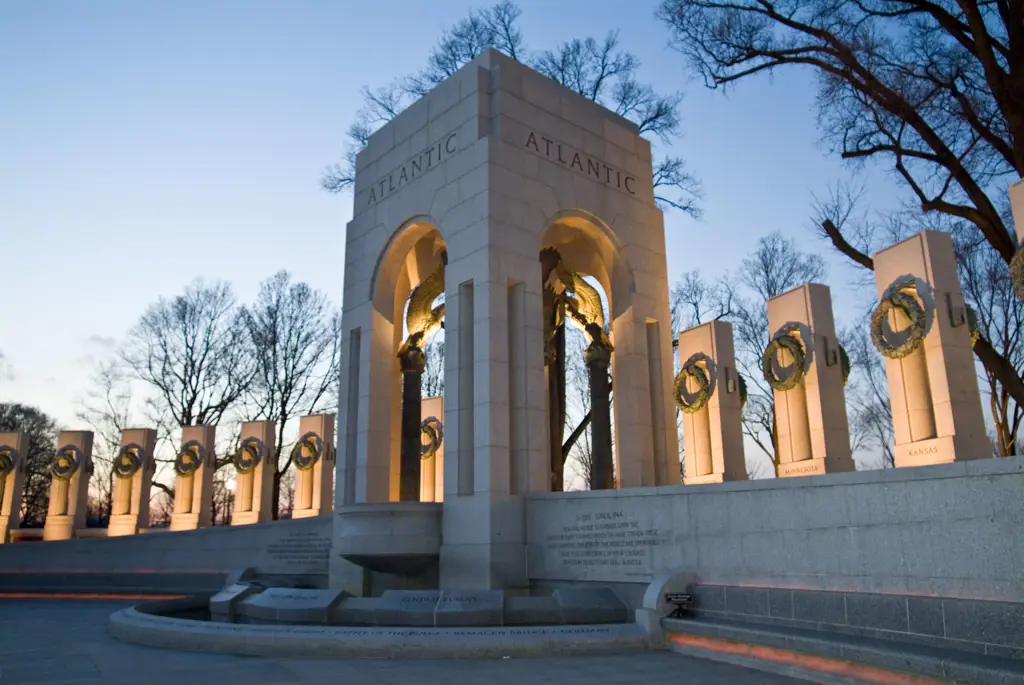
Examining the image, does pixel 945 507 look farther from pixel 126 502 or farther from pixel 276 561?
pixel 126 502

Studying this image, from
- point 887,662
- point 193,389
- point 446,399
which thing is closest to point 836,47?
point 446,399

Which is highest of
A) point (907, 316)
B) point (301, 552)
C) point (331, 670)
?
point (907, 316)

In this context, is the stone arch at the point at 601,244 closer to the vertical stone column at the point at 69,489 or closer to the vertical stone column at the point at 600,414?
the vertical stone column at the point at 600,414

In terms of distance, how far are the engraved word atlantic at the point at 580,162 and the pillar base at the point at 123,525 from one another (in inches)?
807

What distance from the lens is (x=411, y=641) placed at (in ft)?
30.7

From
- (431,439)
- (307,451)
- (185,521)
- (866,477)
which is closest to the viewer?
(866,477)

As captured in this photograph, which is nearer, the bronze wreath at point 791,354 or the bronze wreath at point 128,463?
the bronze wreath at point 791,354

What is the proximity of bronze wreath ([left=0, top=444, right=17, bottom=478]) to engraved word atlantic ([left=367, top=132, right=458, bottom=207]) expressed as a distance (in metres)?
19.7

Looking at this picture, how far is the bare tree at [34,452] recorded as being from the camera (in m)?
49.1

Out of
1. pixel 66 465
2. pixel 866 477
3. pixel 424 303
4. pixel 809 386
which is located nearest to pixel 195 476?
pixel 66 465

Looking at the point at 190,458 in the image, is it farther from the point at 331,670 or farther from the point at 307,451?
the point at 331,670

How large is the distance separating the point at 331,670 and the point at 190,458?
2135 cm

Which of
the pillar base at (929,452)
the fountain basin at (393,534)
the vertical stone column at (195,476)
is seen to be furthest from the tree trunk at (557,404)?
the vertical stone column at (195,476)

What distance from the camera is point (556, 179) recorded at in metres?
16.6
